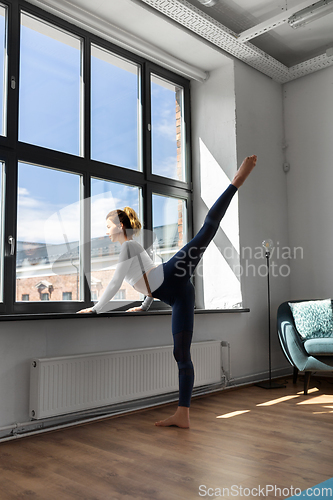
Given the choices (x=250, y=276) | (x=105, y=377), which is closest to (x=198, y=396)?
(x=105, y=377)

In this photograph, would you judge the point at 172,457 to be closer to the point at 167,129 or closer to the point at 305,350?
the point at 305,350

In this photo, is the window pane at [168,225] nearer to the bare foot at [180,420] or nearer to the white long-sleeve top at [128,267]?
the white long-sleeve top at [128,267]

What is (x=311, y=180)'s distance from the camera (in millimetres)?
4988

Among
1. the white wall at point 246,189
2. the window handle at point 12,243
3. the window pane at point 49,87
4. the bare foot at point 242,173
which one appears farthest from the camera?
the white wall at point 246,189

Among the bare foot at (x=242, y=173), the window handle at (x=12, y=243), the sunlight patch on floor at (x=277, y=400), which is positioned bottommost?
the sunlight patch on floor at (x=277, y=400)

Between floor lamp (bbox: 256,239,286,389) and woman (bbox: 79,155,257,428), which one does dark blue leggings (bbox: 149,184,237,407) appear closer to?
woman (bbox: 79,155,257,428)

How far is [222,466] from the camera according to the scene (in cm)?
216

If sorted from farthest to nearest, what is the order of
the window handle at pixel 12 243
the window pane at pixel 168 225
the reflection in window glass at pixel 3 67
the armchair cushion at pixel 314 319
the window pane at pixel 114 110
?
the window pane at pixel 168 225
the armchair cushion at pixel 314 319
the window pane at pixel 114 110
the reflection in window glass at pixel 3 67
the window handle at pixel 12 243

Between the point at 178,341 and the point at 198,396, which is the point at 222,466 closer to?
the point at 178,341

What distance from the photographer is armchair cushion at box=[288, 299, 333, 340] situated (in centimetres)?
406

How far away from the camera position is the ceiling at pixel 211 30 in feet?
12.2

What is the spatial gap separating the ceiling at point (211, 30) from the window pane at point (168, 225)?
1.43 m

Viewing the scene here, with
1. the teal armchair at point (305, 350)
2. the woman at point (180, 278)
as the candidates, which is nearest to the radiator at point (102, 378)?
the woman at point (180, 278)

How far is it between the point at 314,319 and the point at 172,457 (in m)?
2.28
